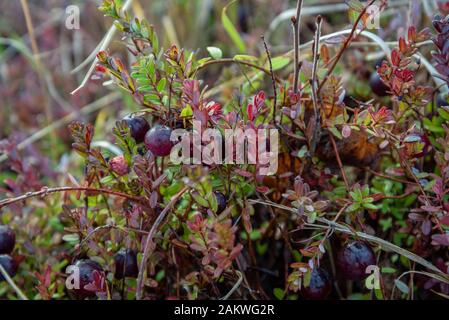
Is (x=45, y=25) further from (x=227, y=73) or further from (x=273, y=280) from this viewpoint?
(x=273, y=280)

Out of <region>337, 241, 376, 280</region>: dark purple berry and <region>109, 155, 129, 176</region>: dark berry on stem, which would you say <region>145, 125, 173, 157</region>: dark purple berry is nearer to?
<region>109, 155, 129, 176</region>: dark berry on stem

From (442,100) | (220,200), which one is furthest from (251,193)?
(442,100)

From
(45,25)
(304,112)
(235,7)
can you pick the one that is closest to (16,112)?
(45,25)

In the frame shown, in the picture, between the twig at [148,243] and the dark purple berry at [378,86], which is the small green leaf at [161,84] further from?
the dark purple berry at [378,86]

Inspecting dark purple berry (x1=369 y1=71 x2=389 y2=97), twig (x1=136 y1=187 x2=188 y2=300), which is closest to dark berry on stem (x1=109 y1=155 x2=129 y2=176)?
twig (x1=136 y1=187 x2=188 y2=300)

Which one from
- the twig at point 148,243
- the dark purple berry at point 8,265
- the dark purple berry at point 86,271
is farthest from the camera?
the dark purple berry at point 8,265

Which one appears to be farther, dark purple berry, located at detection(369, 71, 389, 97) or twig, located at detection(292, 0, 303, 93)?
dark purple berry, located at detection(369, 71, 389, 97)

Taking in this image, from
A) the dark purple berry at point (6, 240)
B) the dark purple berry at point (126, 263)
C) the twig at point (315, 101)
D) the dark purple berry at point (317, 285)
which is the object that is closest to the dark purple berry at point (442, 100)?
the twig at point (315, 101)
